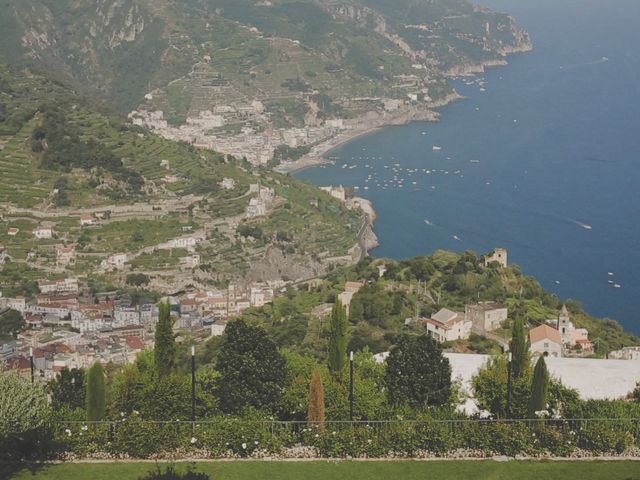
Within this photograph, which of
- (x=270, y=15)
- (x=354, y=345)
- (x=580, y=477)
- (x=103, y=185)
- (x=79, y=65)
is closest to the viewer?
(x=580, y=477)

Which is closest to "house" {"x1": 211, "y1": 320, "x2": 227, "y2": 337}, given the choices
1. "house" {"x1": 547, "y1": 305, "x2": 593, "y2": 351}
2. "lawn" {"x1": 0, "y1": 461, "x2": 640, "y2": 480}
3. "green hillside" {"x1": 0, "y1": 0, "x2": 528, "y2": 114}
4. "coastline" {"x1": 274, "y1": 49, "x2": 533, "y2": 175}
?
"house" {"x1": 547, "y1": 305, "x2": 593, "y2": 351}

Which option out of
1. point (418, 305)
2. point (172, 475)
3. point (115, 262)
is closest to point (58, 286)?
point (115, 262)

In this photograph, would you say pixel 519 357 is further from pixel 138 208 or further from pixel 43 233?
pixel 138 208

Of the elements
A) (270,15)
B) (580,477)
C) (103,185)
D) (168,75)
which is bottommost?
(580,477)

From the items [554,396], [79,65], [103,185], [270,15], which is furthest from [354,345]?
[270,15]

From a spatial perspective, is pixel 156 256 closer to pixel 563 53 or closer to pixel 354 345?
pixel 354 345

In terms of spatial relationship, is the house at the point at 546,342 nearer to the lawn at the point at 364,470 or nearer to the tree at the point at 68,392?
the lawn at the point at 364,470
